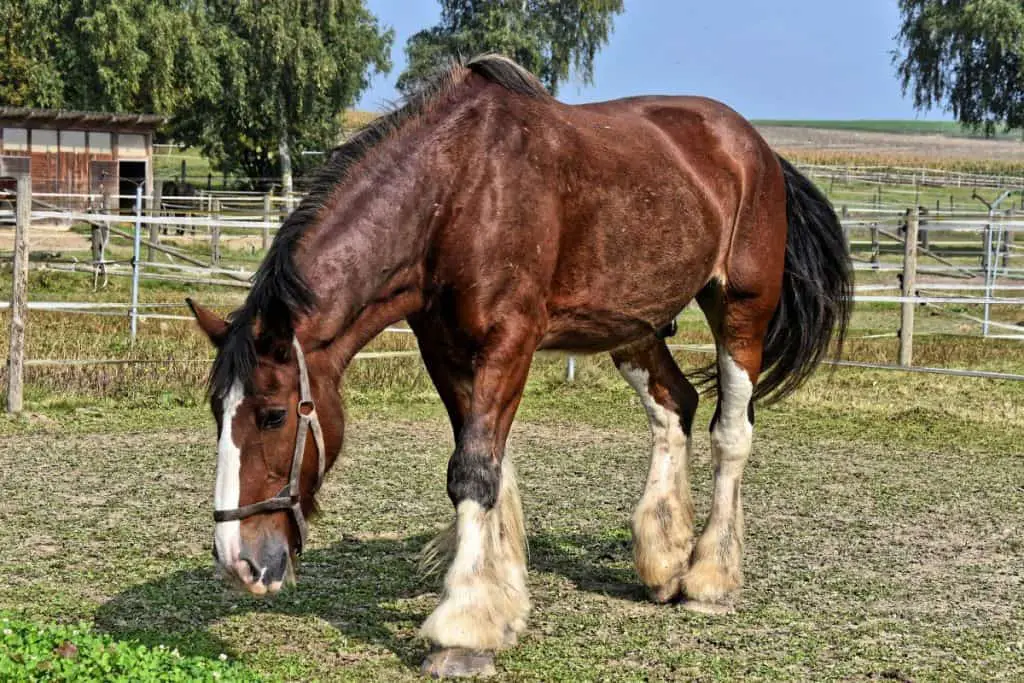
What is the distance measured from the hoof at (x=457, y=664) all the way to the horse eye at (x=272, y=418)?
0.98 m

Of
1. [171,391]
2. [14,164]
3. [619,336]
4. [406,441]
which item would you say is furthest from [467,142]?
[14,164]

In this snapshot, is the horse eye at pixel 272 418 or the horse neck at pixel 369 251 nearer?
the horse eye at pixel 272 418

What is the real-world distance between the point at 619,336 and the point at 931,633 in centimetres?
163

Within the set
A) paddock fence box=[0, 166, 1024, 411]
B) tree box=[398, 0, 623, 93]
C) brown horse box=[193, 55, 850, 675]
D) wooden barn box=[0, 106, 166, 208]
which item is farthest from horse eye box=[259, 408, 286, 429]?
tree box=[398, 0, 623, 93]

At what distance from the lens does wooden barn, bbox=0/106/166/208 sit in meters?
30.9

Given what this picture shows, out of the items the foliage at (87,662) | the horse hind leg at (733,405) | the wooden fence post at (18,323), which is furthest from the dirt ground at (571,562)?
the foliage at (87,662)

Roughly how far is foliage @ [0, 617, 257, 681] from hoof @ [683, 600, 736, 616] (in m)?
2.02

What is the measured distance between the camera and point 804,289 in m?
5.73

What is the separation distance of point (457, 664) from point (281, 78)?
117ft

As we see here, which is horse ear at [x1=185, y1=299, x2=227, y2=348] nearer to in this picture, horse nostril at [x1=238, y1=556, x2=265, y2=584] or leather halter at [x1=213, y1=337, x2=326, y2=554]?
leather halter at [x1=213, y1=337, x2=326, y2=554]

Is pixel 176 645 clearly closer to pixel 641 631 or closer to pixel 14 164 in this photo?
pixel 641 631

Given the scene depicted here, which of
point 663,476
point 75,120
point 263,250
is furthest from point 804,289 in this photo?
→ point 75,120

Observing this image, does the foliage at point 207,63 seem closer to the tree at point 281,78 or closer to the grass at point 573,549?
the tree at point 281,78

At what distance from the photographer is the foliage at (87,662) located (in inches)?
131
